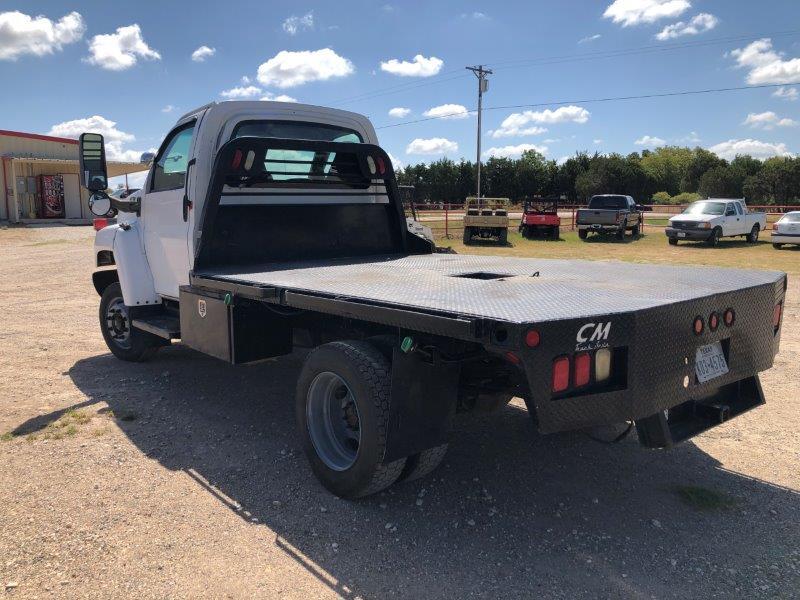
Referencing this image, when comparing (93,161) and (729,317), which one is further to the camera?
(93,161)

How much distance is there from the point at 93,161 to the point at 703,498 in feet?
17.4

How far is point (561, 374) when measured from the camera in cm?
263

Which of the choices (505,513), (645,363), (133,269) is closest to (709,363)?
(645,363)

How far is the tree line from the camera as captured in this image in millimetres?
61312

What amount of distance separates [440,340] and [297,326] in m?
1.74

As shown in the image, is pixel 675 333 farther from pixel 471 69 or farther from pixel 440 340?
pixel 471 69

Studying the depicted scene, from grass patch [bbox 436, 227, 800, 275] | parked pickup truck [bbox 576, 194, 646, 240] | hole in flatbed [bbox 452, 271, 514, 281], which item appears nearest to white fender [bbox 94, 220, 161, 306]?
hole in flatbed [bbox 452, 271, 514, 281]

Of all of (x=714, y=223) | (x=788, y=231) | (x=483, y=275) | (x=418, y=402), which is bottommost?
(x=418, y=402)

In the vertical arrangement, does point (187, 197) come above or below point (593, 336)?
above

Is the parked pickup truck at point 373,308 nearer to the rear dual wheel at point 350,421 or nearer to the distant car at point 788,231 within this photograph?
the rear dual wheel at point 350,421

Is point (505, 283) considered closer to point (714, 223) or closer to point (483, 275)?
point (483, 275)

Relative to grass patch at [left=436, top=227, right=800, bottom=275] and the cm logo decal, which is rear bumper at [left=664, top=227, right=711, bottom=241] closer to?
grass patch at [left=436, top=227, right=800, bottom=275]

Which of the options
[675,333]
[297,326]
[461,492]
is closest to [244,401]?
[297,326]

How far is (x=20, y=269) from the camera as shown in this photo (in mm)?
15352
